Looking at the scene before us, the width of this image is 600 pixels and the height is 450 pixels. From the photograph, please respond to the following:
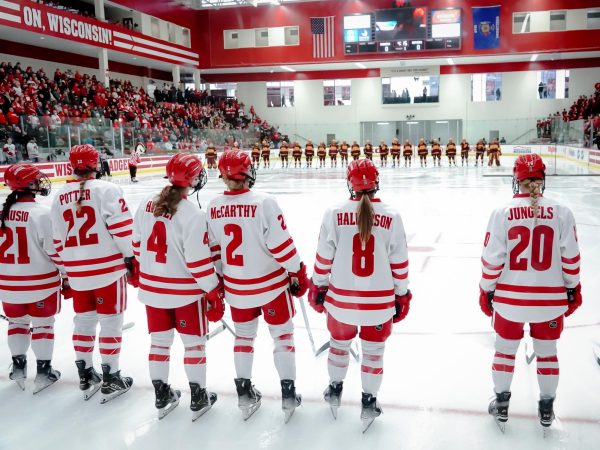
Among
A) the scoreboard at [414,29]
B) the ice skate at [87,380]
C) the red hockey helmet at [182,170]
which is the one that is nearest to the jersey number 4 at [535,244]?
the red hockey helmet at [182,170]

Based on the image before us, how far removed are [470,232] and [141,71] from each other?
24.9m

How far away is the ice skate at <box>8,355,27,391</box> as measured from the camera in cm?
332

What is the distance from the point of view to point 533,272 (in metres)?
2.61

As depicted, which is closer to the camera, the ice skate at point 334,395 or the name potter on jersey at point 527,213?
the name potter on jersey at point 527,213

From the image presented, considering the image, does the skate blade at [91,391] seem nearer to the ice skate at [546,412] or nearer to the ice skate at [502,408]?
the ice skate at [502,408]

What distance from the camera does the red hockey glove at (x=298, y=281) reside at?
2.85 metres

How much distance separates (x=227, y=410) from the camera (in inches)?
118

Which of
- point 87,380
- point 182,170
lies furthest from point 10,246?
point 182,170

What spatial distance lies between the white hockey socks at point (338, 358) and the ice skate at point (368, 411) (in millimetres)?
164

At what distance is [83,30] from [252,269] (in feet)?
70.7

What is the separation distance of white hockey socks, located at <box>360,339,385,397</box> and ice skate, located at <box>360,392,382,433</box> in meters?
0.03

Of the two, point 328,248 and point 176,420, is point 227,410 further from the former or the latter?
point 328,248

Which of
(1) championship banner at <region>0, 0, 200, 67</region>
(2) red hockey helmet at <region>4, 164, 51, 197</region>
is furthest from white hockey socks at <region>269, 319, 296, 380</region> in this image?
(1) championship banner at <region>0, 0, 200, 67</region>

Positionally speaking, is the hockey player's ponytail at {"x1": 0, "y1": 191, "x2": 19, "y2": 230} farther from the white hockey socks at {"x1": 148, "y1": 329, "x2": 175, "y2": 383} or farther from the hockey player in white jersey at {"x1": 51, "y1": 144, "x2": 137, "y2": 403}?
the white hockey socks at {"x1": 148, "y1": 329, "x2": 175, "y2": 383}
